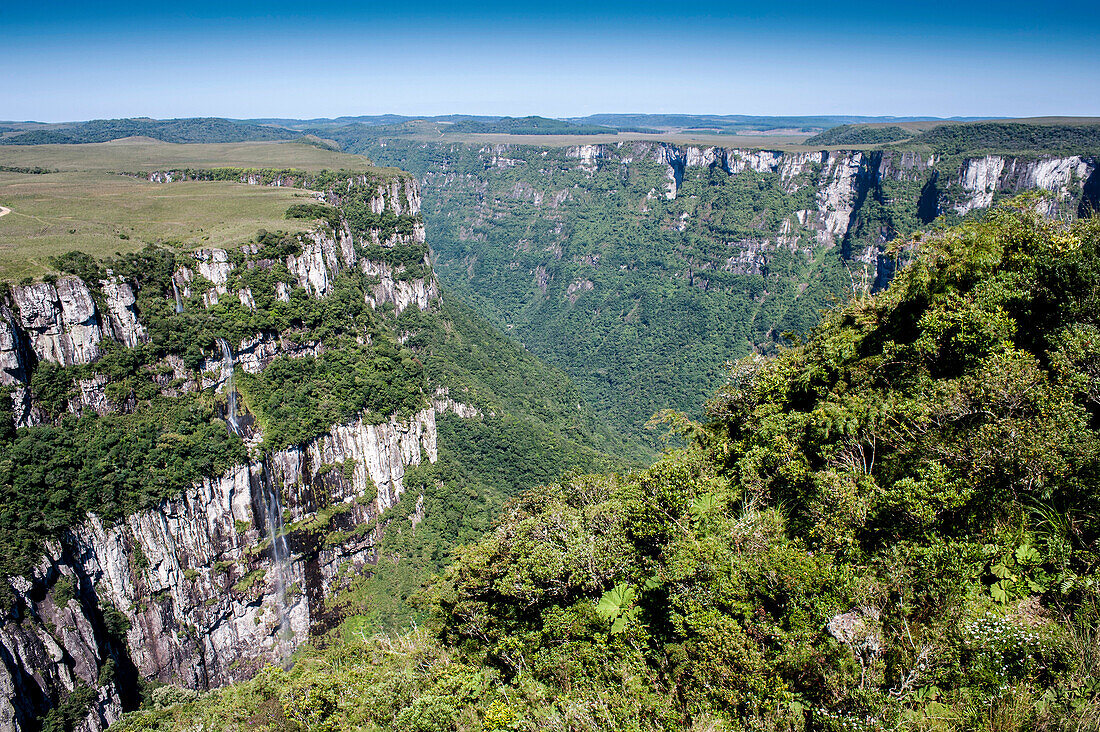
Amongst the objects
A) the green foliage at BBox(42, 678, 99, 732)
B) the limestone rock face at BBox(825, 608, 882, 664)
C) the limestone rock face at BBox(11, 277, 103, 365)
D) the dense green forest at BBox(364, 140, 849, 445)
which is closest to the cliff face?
the limestone rock face at BBox(11, 277, 103, 365)

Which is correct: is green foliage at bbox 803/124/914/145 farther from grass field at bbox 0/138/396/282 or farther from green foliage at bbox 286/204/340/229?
green foliage at bbox 286/204/340/229

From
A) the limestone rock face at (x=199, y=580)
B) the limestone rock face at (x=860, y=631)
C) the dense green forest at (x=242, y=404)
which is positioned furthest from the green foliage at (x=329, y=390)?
the limestone rock face at (x=860, y=631)

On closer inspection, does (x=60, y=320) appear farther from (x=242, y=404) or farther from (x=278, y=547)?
(x=278, y=547)

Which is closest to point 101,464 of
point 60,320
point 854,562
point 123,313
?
point 60,320

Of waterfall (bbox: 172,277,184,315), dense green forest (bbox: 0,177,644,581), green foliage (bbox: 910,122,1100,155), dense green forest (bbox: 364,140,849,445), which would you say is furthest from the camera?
dense green forest (bbox: 364,140,849,445)

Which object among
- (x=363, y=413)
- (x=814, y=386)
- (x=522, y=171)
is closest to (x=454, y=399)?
(x=363, y=413)

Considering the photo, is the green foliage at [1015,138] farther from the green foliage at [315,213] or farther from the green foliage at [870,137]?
the green foliage at [315,213]
